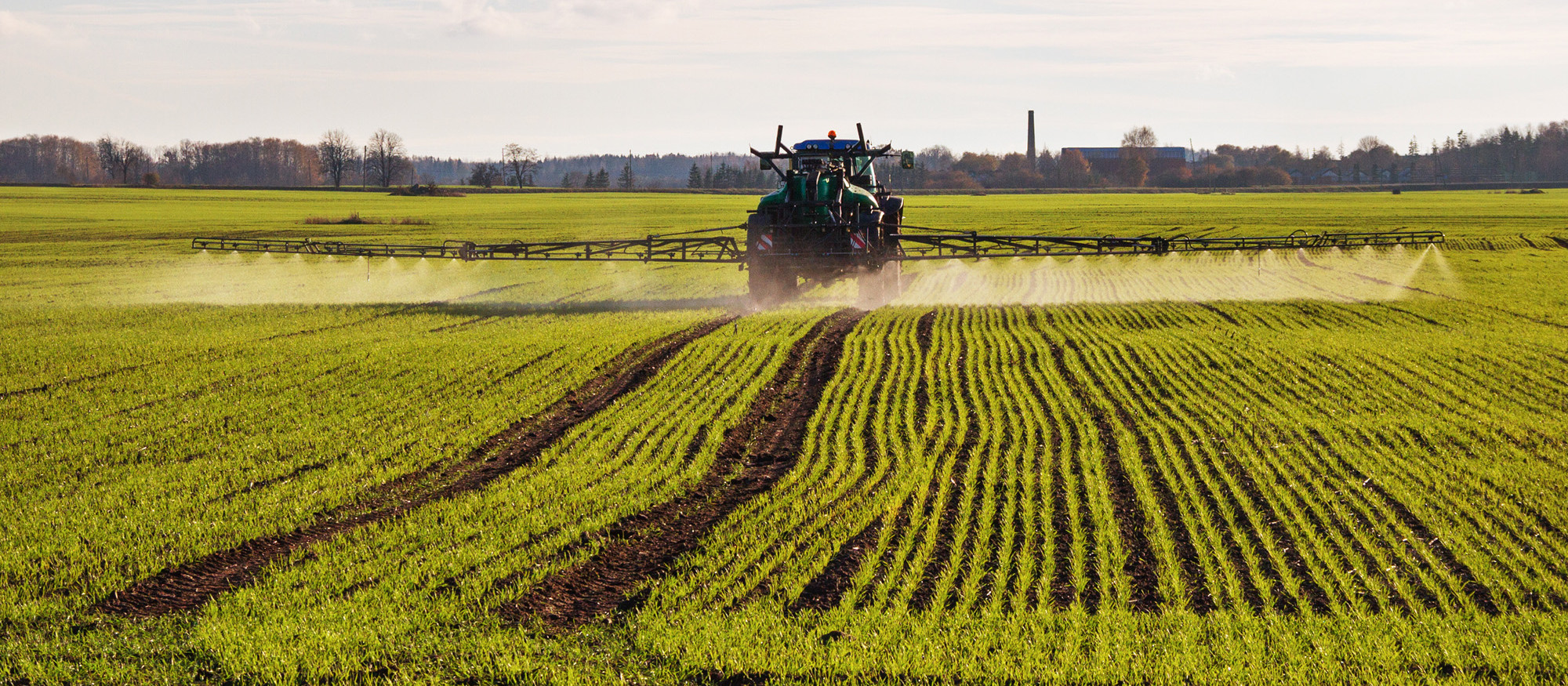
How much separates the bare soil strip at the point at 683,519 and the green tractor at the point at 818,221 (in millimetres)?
8115

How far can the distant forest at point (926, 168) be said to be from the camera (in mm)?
136125

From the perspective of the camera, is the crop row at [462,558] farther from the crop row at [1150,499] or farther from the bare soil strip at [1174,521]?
the bare soil strip at [1174,521]

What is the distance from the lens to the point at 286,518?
8.94 metres

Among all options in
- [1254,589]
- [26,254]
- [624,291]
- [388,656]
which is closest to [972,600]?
[1254,589]

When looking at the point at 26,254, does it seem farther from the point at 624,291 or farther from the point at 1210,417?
the point at 1210,417

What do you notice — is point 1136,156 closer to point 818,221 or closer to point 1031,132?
point 1031,132

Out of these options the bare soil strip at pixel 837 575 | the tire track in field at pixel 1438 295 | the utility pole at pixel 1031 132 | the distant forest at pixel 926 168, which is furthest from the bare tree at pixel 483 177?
the bare soil strip at pixel 837 575

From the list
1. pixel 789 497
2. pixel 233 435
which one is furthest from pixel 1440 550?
pixel 233 435

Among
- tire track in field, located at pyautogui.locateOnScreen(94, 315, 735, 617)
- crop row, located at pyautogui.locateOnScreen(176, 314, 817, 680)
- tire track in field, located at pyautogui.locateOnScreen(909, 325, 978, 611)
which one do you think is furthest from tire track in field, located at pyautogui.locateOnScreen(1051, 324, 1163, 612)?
tire track in field, located at pyautogui.locateOnScreen(94, 315, 735, 617)

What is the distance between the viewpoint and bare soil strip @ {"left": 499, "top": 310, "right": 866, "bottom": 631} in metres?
7.26

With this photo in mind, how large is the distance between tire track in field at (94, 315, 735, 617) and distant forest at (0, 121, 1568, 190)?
110549mm

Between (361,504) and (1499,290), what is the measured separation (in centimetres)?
2824

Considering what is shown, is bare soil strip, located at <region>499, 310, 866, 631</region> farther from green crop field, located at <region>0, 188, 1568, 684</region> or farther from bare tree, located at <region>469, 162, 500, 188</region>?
bare tree, located at <region>469, 162, 500, 188</region>

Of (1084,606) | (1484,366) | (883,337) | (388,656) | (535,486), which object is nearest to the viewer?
(388,656)
